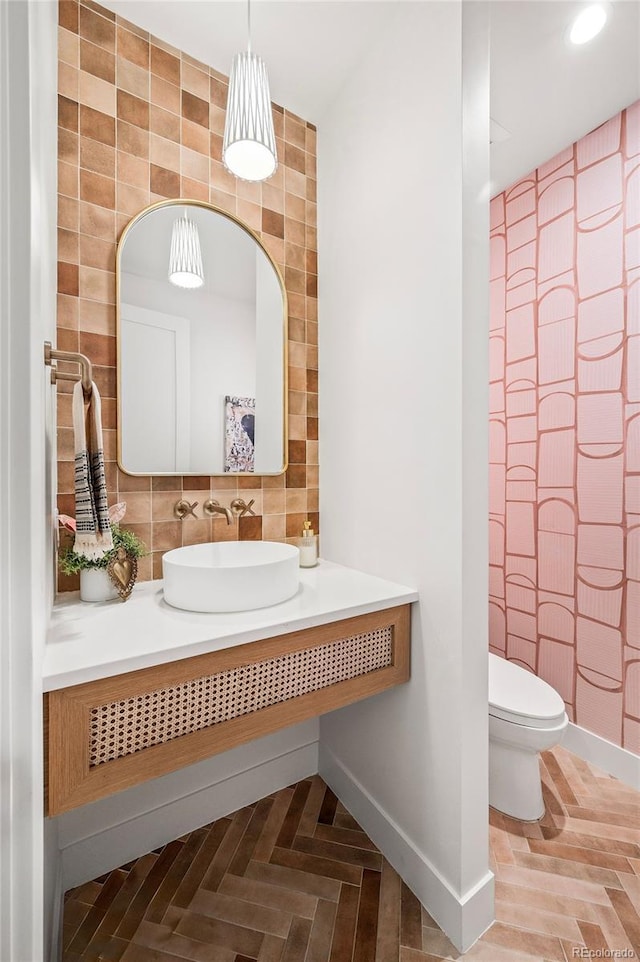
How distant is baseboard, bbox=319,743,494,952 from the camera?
1130mm

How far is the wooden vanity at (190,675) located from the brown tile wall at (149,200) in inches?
15.8

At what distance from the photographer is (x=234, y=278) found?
1628mm

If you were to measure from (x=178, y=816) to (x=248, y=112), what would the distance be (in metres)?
2.18

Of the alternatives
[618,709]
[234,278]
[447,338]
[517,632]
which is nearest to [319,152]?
[234,278]

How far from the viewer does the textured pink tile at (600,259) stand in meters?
1.75

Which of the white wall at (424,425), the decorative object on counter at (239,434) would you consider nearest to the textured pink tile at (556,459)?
the white wall at (424,425)

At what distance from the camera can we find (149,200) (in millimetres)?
A: 1472

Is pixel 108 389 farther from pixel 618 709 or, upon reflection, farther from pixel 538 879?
pixel 618 709

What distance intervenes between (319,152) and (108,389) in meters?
1.34

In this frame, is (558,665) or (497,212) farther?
(497,212)

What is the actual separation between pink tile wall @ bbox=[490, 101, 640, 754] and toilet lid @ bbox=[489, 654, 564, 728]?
0.38m

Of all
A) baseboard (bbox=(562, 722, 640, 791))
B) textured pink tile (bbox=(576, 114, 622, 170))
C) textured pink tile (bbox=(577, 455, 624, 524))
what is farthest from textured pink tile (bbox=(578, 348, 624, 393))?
baseboard (bbox=(562, 722, 640, 791))

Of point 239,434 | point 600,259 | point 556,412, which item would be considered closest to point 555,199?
point 600,259

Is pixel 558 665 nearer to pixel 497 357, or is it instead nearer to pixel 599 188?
pixel 497 357
